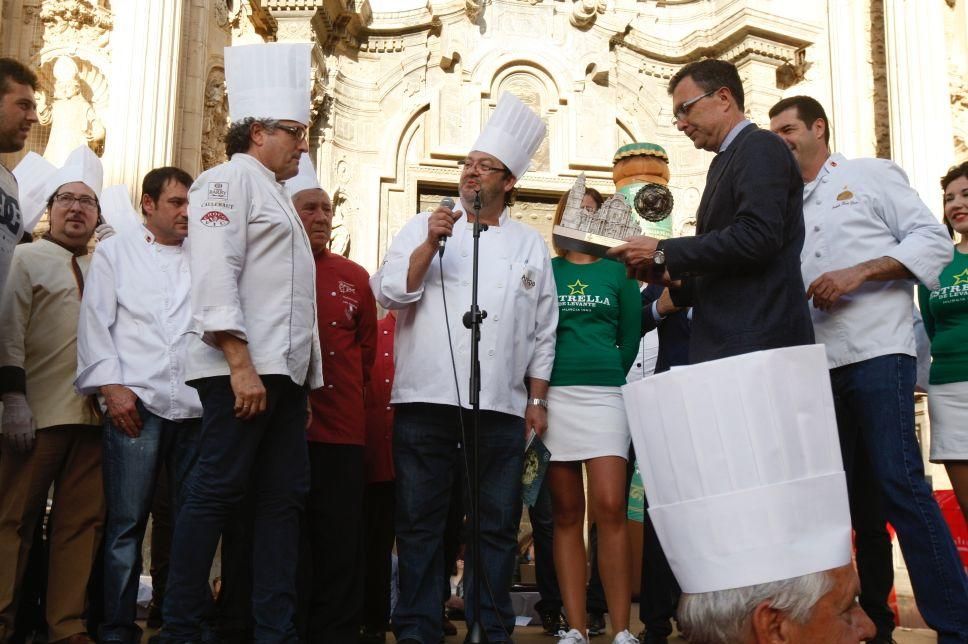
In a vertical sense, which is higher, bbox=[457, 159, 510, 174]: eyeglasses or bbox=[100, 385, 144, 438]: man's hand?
bbox=[457, 159, 510, 174]: eyeglasses

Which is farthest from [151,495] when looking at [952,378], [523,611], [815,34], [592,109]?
[815,34]

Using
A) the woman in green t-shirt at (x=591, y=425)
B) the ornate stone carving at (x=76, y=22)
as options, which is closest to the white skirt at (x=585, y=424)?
the woman in green t-shirt at (x=591, y=425)

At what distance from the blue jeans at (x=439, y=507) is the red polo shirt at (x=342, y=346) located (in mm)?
257

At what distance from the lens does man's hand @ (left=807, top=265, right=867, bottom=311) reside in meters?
3.18

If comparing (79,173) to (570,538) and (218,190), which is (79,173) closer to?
(218,190)

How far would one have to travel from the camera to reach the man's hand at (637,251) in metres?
3.01

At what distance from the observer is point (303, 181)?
4.14 metres

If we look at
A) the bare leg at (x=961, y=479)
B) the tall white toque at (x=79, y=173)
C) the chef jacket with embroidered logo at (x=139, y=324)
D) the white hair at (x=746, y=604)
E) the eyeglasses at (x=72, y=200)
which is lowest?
the white hair at (x=746, y=604)

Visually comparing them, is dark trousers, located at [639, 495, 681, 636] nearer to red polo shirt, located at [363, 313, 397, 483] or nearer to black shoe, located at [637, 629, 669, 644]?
black shoe, located at [637, 629, 669, 644]

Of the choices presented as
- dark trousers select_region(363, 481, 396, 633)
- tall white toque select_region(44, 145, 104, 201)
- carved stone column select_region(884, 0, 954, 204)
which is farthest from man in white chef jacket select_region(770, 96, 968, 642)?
carved stone column select_region(884, 0, 954, 204)

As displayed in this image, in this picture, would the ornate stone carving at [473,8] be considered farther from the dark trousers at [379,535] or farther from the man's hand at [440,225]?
the man's hand at [440,225]

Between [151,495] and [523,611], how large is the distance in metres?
2.50

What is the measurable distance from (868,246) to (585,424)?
1.23 metres

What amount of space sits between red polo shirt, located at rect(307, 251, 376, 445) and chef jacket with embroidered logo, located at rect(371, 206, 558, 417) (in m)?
0.16
